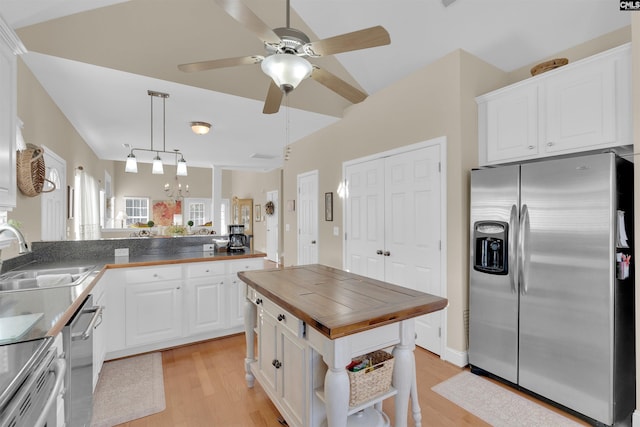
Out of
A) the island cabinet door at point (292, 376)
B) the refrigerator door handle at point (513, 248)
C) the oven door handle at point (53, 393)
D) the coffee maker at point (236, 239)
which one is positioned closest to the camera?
the oven door handle at point (53, 393)

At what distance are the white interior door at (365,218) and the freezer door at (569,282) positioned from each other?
1506 millimetres

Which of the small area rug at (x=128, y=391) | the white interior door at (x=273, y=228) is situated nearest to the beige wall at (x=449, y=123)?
the small area rug at (x=128, y=391)

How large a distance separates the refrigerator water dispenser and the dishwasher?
8.82ft

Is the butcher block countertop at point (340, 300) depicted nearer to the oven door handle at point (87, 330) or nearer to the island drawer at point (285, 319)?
the island drawer at point (285, 319)

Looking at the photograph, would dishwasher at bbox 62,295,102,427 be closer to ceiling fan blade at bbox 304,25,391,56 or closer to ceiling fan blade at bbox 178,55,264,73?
ceiling fan blade at bbox 178,55,264,73

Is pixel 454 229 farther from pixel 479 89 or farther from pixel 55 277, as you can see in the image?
pixel 55 277

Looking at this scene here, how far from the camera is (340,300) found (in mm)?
1551

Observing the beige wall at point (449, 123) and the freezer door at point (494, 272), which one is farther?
the beige wall at point (449, 123)

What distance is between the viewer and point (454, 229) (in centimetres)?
267

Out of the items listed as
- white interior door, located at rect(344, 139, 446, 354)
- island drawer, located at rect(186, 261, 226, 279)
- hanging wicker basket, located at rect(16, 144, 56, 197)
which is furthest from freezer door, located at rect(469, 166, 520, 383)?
hanging wicker basket, located at rect(16, 144, 56, 197)

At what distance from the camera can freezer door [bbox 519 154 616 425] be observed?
182cm

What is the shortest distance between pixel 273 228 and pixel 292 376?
6.44m

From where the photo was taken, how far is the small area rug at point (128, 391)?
6.36ft

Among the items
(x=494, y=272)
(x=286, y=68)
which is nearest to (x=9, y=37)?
(x=286, y=68)
